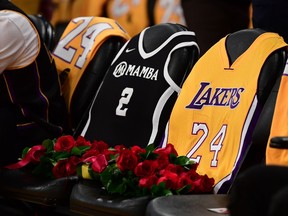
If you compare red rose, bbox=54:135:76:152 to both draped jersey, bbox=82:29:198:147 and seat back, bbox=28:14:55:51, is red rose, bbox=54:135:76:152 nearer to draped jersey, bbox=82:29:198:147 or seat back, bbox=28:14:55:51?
draped jersey, bbox=82:29:198:147

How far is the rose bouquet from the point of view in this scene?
2.42 metres

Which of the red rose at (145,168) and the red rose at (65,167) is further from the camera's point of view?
the red rose at (65,167)

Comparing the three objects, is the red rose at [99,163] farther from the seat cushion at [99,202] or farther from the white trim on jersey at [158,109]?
the white trim on jersey at [158,109]

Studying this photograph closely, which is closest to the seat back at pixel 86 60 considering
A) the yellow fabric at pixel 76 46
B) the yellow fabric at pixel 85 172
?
the yellow fabric at pixel 76 46

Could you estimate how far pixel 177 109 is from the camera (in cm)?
279

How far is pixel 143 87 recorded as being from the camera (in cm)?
299

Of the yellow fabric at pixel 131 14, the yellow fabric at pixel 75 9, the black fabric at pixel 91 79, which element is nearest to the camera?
the black fabric at pixel 91 79

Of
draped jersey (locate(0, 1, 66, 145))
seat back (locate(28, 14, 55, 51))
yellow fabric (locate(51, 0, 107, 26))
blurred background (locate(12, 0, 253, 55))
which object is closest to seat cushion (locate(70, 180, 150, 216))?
draped jersey (locate(0, 1, 66, 145))

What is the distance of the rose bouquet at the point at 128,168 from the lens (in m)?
2.42

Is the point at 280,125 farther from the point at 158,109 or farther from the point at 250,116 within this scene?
the point at 158,109

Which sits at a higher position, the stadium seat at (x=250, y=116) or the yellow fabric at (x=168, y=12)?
the yellow fabric at (x=168, y=12)

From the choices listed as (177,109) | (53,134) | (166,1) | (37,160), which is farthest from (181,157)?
(166,1)

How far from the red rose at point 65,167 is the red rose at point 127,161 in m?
0.25

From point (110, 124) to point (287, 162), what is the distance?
0.84 metres
